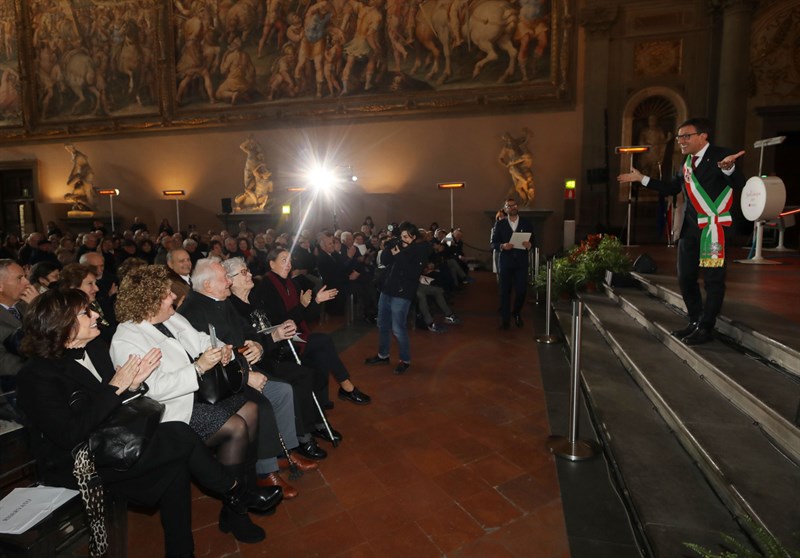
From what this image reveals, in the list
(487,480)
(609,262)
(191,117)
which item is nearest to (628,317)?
(609,262)

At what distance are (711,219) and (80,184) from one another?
59.6ft

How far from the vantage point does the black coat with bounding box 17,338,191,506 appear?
6.63ft

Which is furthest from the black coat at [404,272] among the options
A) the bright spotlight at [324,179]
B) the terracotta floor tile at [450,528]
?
the bright spotlight at [324,179]

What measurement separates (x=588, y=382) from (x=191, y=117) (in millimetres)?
15239

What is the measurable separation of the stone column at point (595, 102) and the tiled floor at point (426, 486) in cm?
917

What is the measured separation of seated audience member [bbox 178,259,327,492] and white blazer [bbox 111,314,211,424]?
0.48 m

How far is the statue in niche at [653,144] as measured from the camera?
12305 mm

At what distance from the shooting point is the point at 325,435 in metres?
3.59

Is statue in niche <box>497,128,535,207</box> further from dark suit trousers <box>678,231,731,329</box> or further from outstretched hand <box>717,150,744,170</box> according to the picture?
outstretched hand <box>717,150,744,170</box>

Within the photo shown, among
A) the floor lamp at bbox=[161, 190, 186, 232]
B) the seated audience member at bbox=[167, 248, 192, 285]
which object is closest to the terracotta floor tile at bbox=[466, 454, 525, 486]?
the seated audience member at bbox=[167, 248, 192, 285]

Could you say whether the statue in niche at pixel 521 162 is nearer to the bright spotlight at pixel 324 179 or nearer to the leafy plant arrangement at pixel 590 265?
the bright spotlight at pixel 324 179

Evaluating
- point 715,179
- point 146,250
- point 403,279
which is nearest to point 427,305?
point 403,279

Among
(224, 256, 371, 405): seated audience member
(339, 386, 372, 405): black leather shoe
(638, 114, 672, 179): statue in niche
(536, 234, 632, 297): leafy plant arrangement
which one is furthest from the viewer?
(638, 114, 672, 179): statue in niche

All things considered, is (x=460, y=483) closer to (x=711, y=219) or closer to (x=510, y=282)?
(x=711, y=219)
